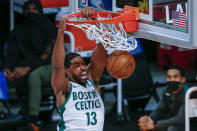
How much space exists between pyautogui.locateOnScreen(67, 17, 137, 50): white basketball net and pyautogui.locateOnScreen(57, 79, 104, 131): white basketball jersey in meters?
0.55

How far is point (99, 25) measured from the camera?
5.22 metres

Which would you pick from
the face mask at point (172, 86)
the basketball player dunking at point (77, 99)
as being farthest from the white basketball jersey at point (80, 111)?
the face mask at point (172, 86)

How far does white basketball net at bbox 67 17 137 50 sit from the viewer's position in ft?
17.0

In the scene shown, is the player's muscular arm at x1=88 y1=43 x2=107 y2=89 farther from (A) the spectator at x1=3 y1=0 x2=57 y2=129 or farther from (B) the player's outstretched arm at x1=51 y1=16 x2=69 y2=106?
(A) the spectator at x1=3 y1=0 x2=57 y2=129

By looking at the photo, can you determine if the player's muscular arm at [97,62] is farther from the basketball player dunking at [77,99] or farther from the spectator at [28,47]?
the spectator at [28,47]

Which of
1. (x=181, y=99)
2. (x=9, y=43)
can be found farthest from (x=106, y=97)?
(x=181, y=99)

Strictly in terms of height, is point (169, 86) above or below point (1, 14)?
below

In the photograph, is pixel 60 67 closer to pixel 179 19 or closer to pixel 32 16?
pixel 179 19

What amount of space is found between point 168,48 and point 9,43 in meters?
3.62

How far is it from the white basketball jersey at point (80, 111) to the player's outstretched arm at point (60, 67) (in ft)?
0.24

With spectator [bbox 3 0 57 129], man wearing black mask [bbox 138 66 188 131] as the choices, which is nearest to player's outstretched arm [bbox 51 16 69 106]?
man wearing black mask [bbox 138 66 188 131]

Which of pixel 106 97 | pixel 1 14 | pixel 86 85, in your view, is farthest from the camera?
pixel 1 14

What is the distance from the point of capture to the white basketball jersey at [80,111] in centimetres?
530

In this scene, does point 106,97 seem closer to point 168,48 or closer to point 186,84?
point 168,48
